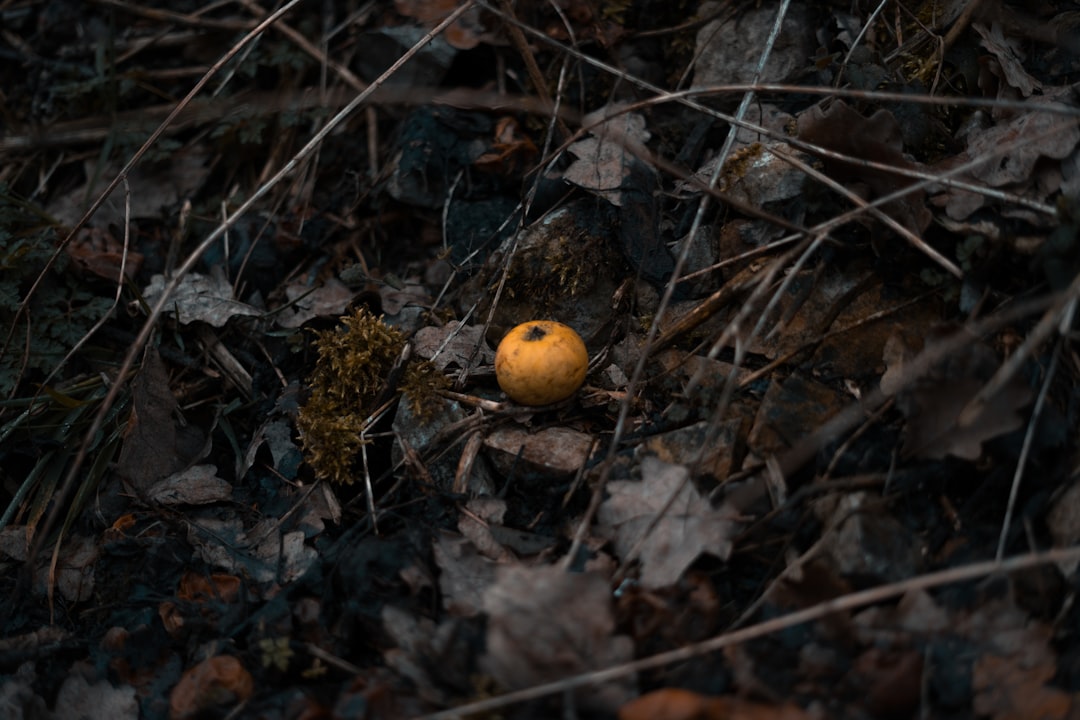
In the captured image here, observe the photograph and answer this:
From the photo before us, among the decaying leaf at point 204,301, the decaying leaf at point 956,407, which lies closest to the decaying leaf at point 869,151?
the decaying leaf at point 956,407

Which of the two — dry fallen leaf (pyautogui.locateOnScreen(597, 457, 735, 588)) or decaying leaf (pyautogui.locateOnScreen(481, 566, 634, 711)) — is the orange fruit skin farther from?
decaying leaf (pyautogui.locateOnScreen(481, 566, 634, 711))

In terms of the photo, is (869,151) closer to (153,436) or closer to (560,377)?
(560,377)

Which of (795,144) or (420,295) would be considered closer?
(795,144)

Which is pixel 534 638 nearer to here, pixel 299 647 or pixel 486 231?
pixel 299 647

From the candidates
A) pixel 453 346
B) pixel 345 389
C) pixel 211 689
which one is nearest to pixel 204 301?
pixel 345 389

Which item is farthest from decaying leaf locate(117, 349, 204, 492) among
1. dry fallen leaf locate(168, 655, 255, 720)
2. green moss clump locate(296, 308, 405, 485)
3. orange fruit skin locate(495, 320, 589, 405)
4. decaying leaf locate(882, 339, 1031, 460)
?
decaying leaf locate(882, 339, 1031, 460)

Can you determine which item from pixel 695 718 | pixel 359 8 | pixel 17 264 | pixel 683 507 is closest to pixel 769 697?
pixel 695 718
